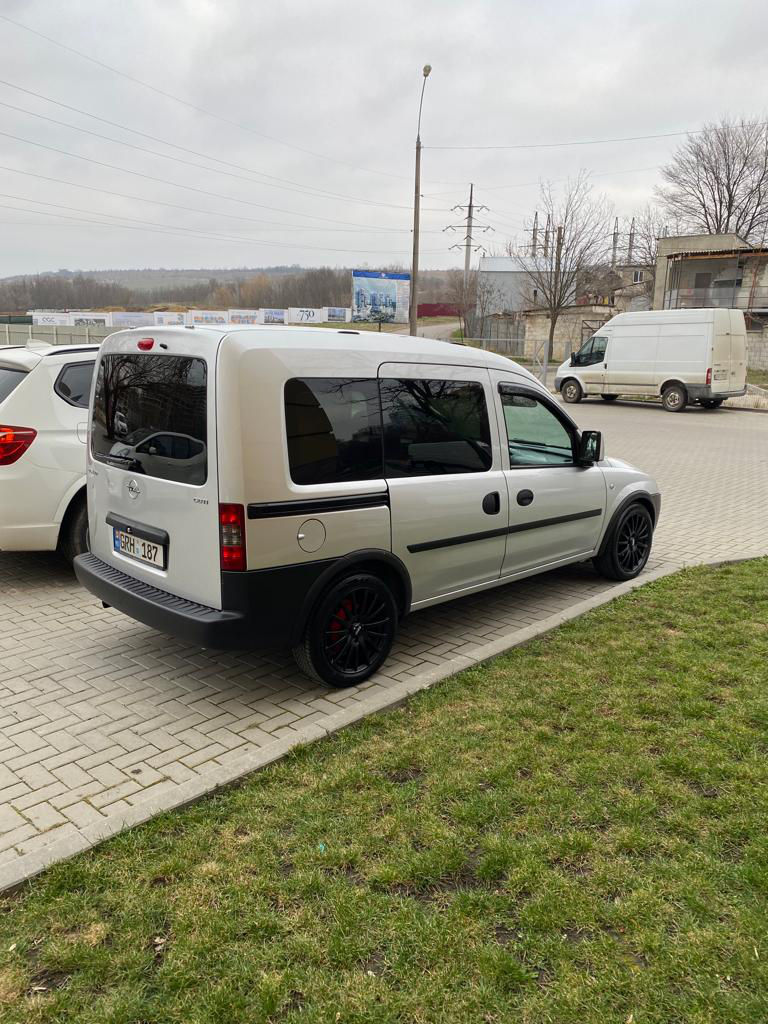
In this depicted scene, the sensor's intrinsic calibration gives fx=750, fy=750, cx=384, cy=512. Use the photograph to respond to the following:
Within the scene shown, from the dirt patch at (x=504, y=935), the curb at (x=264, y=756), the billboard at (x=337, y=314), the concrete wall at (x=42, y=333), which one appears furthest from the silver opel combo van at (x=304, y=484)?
the billboard at (x=337, y=314)

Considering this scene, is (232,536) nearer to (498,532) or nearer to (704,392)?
(498,532)

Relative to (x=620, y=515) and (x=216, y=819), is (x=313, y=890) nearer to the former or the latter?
(x=216, y=819)

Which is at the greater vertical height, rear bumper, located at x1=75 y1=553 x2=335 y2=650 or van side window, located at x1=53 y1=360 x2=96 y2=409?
A: van side window, located at x1=53 y1=360 x2=96 y2=409

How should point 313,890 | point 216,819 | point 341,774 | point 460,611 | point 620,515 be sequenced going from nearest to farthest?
1. point 313,890
2. point 216,819
3. point 341,774
4. point 460,611
5. point 620,515

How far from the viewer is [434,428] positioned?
460 cm

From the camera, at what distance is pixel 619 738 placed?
3.63 m

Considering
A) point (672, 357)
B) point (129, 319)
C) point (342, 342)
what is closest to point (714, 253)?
point (672, 357)

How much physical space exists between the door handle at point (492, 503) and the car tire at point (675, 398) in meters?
19.4

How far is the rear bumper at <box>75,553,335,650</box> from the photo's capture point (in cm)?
372

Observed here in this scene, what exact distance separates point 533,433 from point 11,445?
3878 mm

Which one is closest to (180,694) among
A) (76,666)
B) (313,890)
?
(76,666)

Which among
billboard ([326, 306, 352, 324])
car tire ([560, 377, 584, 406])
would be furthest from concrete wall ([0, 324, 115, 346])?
car tire ([560, 377, 584, 406])

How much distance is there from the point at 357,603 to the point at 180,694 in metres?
1.11

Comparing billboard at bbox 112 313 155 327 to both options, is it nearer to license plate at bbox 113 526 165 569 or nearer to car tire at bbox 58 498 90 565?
car tire at bbox 58 498 90 565
